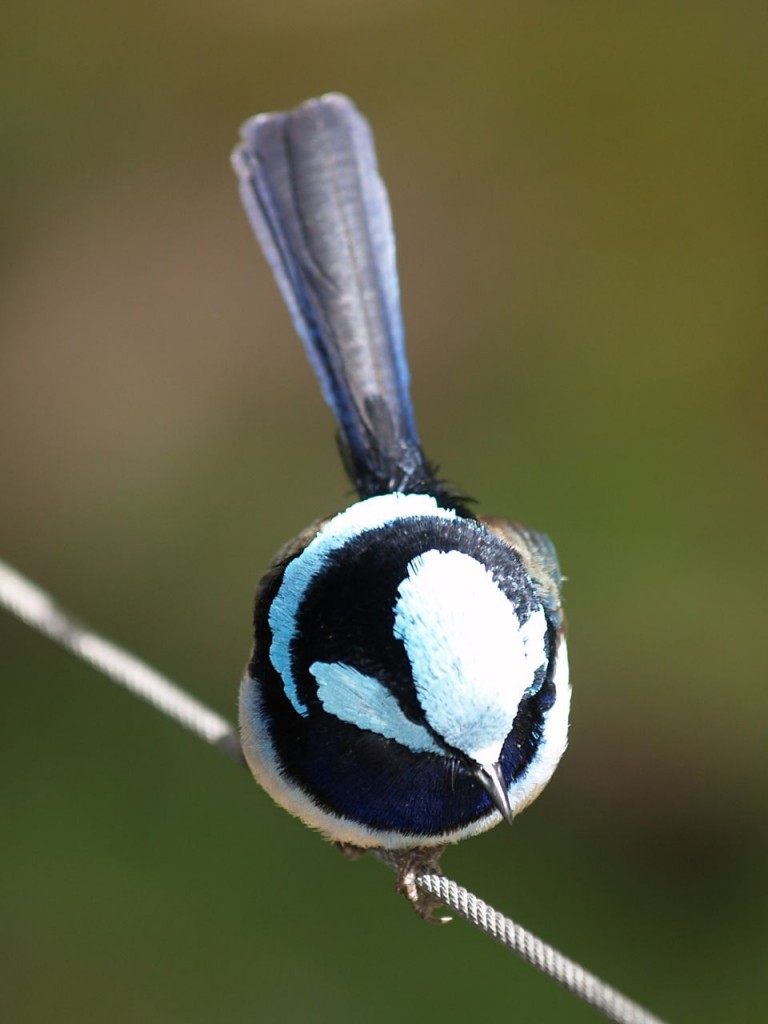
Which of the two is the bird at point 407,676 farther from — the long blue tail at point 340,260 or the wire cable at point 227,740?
the long blue tail at point 340,260

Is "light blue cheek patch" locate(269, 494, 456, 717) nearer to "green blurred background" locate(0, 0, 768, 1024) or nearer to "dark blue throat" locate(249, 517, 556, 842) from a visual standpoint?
"dark blue throat" locate(249, 517, 556, 842)

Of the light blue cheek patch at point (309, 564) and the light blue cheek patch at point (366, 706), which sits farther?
the light blue cheek patch at point (309, 564)

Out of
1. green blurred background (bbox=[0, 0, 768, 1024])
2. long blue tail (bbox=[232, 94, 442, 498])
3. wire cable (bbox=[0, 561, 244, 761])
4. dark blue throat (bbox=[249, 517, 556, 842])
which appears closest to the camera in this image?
dark blue throat (bbox=[249, 517, 556, 842])

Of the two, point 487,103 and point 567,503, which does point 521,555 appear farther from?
point 487,103

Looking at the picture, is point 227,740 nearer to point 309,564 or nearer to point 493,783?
point 309,564

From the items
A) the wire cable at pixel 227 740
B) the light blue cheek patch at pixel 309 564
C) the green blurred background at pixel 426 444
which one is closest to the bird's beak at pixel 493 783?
the wire cable at pixel 227 740

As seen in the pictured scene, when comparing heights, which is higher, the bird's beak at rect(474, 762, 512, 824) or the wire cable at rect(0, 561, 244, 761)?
the bird's beak at rect(474, 762, 512, 824)

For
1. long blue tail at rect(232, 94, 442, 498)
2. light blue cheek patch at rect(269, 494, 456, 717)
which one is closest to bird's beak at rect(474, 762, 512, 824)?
light blue cheek patch at rect(269, 494, 456, 717)
